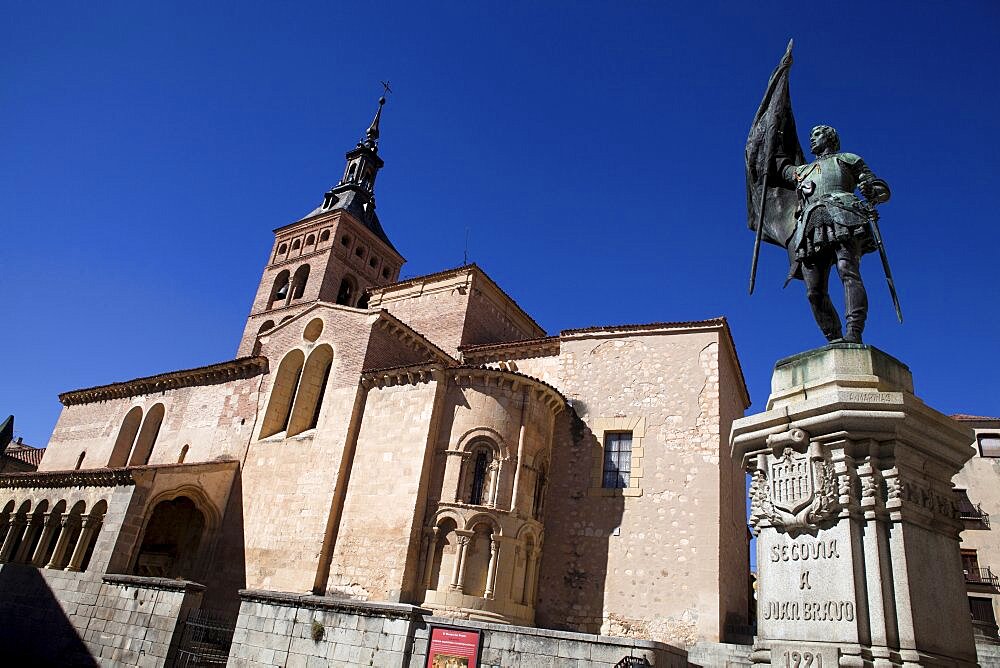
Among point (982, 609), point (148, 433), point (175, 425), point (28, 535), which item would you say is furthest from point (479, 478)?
point (982, 609)

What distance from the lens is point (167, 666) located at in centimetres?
1390

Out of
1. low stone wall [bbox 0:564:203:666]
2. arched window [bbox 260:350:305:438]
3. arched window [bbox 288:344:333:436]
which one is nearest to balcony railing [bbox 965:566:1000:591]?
arched window [bbox 288:344:333:436]

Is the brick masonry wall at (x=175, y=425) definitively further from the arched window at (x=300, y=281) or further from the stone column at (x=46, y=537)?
the arched window at (x=300, y=281)

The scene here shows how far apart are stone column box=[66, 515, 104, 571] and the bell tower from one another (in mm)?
15847

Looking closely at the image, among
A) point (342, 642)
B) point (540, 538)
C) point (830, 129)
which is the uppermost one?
point (830, 129)

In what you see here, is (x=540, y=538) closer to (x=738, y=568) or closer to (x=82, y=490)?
(x=738, y=568)

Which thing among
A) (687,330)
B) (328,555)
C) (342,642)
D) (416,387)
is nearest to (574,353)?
(687,330)

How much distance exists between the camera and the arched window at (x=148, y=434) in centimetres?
2662

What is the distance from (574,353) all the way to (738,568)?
7.58 m

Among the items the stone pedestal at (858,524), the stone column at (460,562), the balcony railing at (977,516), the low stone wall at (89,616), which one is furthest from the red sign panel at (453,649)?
the balcony railing at (977,516)

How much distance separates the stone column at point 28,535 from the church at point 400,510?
0.24 ft

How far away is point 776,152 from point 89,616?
18925mm

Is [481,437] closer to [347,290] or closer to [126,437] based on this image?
[126,437]

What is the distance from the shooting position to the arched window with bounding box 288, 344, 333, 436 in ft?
68.8
